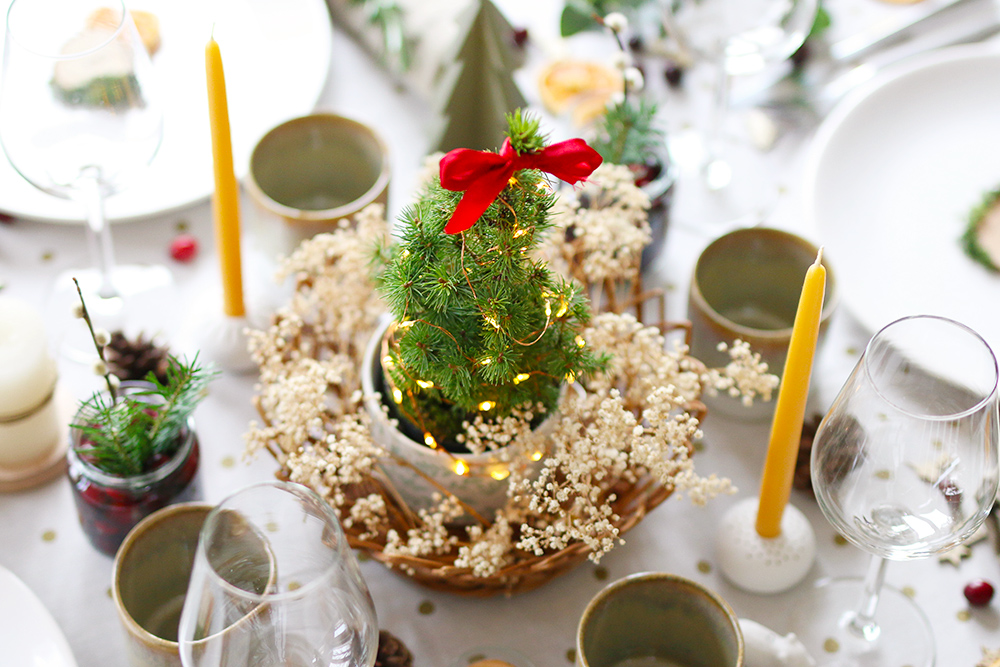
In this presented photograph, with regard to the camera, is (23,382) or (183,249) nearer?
(23,382)

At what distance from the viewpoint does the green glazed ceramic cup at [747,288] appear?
815mm

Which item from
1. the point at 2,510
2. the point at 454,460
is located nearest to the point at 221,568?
the point at 454,460

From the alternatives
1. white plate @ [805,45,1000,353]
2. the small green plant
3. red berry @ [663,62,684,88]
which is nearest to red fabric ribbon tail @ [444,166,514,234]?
the small green plant

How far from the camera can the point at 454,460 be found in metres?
0.67

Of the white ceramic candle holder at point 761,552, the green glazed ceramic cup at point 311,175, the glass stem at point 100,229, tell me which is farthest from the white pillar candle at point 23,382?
the white ceramic candle holder at point 761,552

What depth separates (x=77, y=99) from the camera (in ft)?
2.46

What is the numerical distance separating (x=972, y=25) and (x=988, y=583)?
2.22 feet

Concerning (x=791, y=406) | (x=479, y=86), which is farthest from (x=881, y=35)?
(x=791, y=406)

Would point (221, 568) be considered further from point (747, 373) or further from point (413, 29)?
point (413, 29)

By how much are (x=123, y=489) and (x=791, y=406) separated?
48cm

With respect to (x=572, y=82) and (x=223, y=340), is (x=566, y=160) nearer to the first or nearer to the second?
(x=223, y=340)

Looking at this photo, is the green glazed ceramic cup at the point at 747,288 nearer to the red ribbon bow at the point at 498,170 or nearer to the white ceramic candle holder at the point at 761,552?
the white ceramic candle holder at the point at 761,552

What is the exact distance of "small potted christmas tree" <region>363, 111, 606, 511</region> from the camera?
21.8 inches

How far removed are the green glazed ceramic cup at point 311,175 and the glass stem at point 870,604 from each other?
0.49 meters
